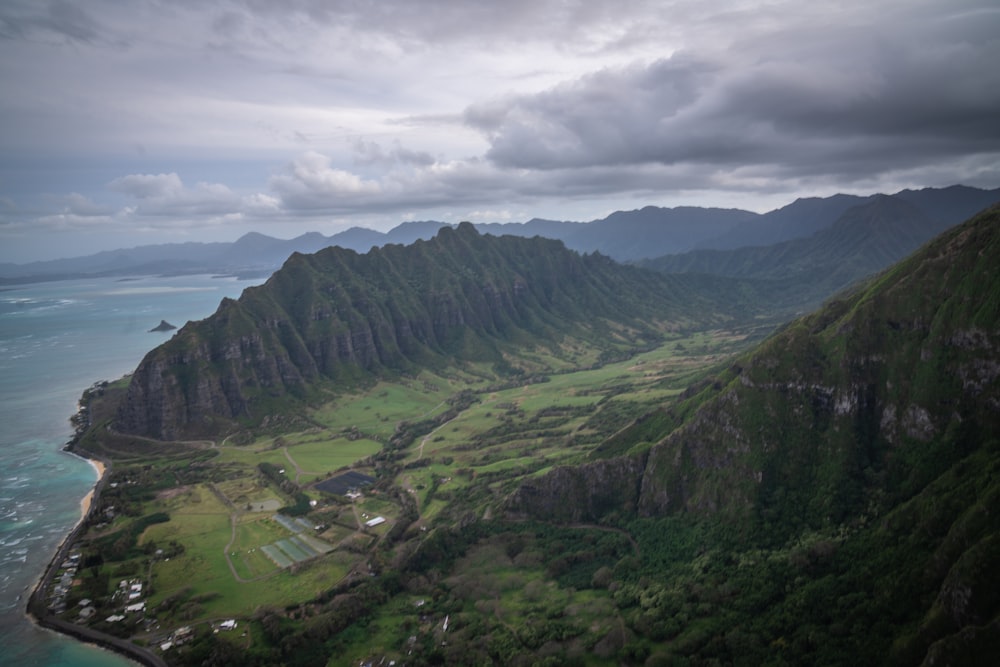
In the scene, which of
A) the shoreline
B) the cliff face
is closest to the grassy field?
the shoreline

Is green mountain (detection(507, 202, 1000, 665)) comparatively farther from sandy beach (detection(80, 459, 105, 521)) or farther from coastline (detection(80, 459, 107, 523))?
sandy beach (detection(80, 459, 105, 521))

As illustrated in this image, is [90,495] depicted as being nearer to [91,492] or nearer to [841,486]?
[91,492]

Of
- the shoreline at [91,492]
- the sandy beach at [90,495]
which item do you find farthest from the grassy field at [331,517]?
the sandy beach at [90,495]

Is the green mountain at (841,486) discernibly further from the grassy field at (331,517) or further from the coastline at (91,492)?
the coastline at (91,492)

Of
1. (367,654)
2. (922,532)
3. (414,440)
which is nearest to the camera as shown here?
(922,532)

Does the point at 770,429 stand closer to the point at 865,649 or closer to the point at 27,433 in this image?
the point at 865,649

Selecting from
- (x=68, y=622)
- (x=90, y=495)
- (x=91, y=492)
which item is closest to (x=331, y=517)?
(x=68, y=622)

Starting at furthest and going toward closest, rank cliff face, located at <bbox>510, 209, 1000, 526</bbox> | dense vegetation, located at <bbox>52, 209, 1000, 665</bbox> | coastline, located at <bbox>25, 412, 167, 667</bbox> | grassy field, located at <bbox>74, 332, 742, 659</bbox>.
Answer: grassy field, located at <bbox>74, 332, 742, 659</bbox> → cliff face, located at <bbox>510, 209, 1000, 526</bbox> → coastline, located at <bbox>25, 412, 167, 667</bbox> → dense vegetation, located at <bbox>52, 209, 1000, 665</bbox>

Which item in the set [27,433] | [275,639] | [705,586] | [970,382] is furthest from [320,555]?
[27,433]

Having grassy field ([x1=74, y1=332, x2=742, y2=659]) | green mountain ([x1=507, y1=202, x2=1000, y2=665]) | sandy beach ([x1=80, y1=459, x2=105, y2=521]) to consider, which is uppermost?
green mountain ([x1=507, y1=202, x2=1000, y2=665])
